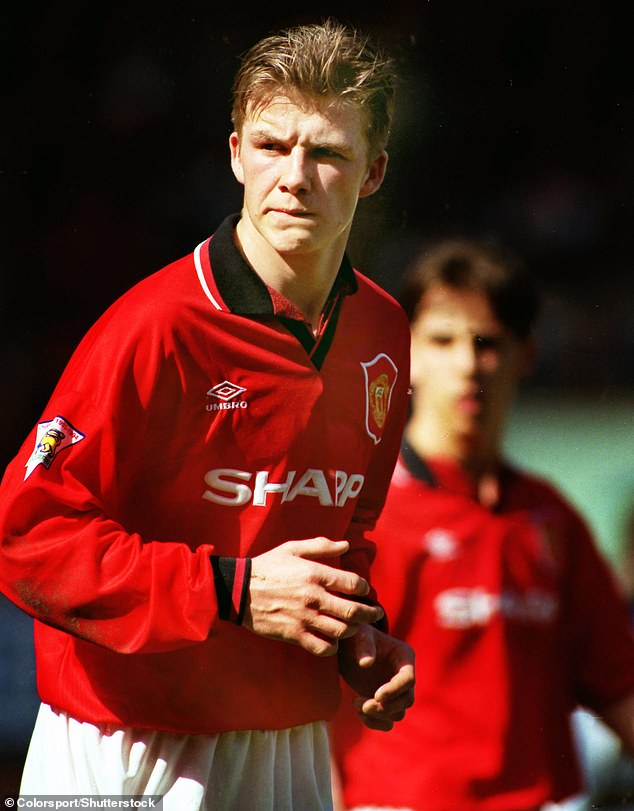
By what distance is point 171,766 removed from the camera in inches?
62.5

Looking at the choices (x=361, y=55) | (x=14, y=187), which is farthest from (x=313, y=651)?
(x=14, y=187)

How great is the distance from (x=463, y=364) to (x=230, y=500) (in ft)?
2.58

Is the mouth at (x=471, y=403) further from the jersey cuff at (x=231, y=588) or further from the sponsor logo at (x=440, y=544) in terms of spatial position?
the jersey cuff at (x=231, y=588)

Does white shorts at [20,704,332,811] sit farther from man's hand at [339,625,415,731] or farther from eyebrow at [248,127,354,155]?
eyebrow at [248,127,354,155]

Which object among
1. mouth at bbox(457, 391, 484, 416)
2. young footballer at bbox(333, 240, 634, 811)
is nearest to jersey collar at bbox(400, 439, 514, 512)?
young footballer at bbox(333, 240, 634, 811)

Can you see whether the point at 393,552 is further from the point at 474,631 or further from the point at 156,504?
the point at 156,504

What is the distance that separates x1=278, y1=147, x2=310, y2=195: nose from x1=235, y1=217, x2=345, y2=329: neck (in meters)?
0.09

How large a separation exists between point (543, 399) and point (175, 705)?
62.2 inches

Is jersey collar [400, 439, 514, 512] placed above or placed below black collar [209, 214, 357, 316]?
below

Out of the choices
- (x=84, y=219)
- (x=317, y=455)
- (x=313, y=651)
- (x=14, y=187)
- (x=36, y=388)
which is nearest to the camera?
(x=313, y=651)

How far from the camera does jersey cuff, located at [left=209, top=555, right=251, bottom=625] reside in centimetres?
148

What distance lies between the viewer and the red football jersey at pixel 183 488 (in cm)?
146

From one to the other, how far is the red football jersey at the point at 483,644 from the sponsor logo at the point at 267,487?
0.63m

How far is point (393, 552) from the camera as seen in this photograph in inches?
91.7
